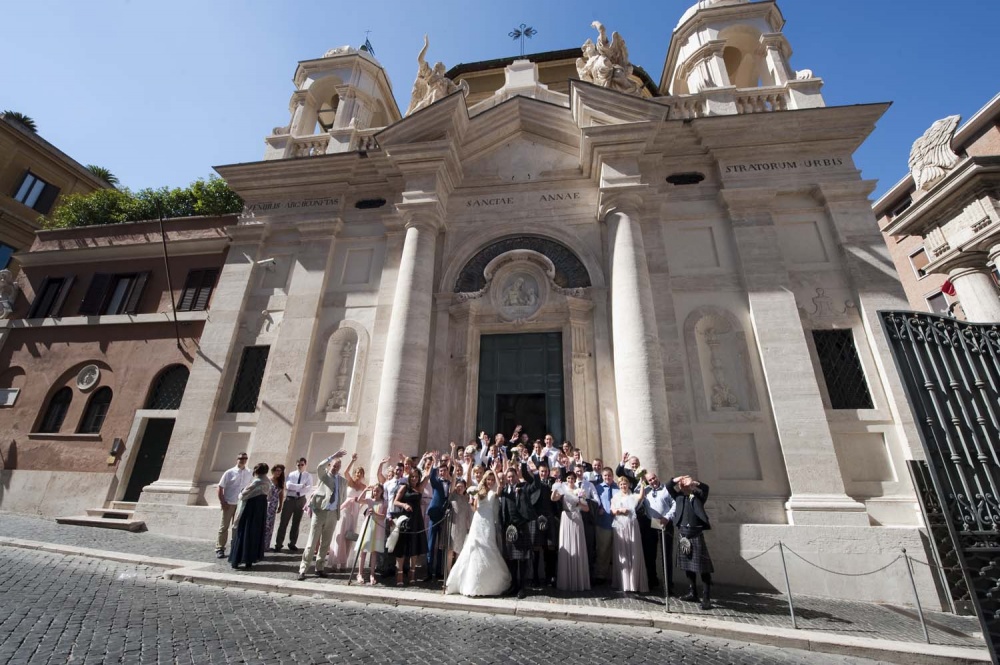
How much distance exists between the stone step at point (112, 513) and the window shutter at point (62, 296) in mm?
7797

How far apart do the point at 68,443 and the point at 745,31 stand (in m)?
23.7

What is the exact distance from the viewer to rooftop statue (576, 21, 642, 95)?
1266 cm

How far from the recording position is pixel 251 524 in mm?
6863

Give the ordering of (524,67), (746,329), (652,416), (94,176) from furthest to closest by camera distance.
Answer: (94,176)
(524,67)
(746,329)
(652,416)

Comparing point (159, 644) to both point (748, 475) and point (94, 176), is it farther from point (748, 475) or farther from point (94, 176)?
point (94, 176)

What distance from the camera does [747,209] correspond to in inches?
428

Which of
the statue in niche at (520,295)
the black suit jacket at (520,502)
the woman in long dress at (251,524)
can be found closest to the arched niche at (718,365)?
the statue in niche at (520,295)

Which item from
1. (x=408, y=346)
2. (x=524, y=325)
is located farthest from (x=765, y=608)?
(x=408, y=346)

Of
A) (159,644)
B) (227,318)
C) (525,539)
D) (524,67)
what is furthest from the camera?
(524,67)

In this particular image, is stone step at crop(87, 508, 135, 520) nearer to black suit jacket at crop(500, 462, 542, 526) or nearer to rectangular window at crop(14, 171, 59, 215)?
black suit jacket at crop(500, 462, 542, 526)

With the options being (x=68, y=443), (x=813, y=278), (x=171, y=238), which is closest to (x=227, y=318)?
(x=171, y=238)

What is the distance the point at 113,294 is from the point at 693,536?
1792 centimetres

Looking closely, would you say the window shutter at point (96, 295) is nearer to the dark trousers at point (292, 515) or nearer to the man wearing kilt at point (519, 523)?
the dark trousers at point (292, 515)

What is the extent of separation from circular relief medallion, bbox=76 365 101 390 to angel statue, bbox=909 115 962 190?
80.9 feet
